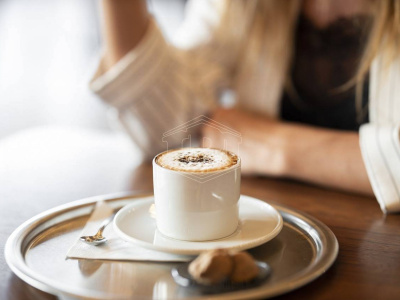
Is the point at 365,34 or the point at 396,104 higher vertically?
the point at 365,34

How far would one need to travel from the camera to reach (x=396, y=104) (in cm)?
94

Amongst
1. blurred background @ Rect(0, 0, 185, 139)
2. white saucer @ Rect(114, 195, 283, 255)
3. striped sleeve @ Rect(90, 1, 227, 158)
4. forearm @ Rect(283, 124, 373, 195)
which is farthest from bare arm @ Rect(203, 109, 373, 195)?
blurred background @ Rect(0, 0, 185, 139)

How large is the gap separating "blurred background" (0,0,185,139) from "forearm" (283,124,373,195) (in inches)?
65.7

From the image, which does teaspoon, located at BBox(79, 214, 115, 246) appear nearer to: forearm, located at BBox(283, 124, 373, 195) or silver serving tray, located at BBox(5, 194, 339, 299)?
silver serving tray, located at BBox(5, 194, 339, 299)

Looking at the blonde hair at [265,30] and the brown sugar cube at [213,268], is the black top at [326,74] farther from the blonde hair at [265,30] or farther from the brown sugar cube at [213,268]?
the brown sugar cube at [213,268]

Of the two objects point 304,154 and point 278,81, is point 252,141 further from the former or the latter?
point 278,81

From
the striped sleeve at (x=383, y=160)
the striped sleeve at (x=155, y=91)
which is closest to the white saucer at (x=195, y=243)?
the striped sleeve at (x=383, y=160)

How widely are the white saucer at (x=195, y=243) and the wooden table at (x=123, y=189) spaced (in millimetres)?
82

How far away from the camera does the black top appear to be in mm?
1079

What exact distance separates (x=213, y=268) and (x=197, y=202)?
0.36ft

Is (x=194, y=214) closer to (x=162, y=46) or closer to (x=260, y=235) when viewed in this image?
(x=260, y=235)

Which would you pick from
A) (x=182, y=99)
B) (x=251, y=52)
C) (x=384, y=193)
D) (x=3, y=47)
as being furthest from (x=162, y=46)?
(x=3, y=47)

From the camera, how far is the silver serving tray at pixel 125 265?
1.39ft

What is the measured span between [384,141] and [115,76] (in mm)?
520
